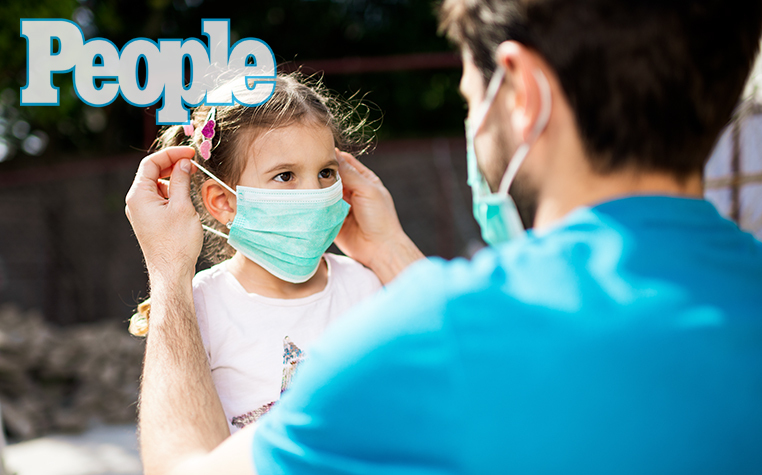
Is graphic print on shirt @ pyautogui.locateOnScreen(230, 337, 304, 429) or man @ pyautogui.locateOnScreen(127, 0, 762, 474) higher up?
man @ pyautogui.locateOnScreen(127, 0, 762, 474)

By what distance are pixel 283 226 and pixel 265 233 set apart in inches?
2.6

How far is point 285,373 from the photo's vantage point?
6.13 ft

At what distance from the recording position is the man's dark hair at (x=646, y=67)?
0.91m

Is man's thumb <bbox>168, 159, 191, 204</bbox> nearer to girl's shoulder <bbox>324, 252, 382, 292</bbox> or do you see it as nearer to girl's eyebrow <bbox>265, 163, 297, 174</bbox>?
girl's eyebrow <bbox>265, 163, 297, 174</bbox>

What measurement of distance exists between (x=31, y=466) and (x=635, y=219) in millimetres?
4711

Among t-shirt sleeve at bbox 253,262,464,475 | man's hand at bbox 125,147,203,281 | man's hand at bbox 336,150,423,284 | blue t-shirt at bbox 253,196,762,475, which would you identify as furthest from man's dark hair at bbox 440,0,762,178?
man's hand at bbox 336,150,423,284

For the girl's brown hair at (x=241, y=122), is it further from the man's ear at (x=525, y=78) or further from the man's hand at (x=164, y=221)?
the man's ear at (x=525, y=78)

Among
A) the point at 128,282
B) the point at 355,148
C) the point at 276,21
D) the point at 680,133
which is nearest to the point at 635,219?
the point at 680,133

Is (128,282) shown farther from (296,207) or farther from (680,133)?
(680,133)

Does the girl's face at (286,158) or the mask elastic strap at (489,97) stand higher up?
the mask elastic strap at (489,97)

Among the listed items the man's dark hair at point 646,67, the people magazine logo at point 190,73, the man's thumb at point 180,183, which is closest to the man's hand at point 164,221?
the man's thumb at point 180,183

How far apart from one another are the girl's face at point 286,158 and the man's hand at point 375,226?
8.2 inches

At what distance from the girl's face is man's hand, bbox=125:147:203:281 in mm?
271

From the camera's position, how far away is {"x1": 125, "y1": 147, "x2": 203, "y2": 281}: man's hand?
1541 mm
